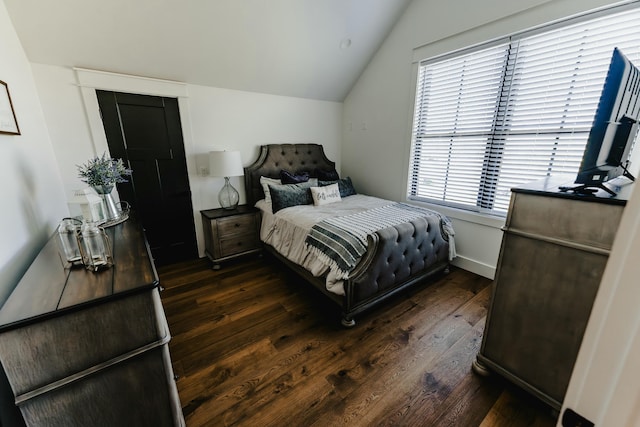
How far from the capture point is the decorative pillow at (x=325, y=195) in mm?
2958

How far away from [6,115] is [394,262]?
260 centimetres

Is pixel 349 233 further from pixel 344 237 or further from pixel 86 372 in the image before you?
pixel 86 372

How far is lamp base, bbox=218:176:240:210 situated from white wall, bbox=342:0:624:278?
1.86 m

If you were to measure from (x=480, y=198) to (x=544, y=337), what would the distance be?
5.44 feet

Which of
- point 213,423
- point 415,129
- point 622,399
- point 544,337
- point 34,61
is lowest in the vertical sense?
point 213,423

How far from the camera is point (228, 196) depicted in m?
3.04

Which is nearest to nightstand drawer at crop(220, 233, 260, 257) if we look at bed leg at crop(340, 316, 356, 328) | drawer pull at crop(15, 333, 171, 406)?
bed leg at crop(340, 316, 356, 328)

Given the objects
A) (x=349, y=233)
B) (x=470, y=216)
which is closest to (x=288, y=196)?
(x=349, y=233)

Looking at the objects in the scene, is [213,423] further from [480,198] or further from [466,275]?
[480,198]

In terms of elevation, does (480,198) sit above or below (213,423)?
above

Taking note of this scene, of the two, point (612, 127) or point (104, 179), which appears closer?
point (612, 127)

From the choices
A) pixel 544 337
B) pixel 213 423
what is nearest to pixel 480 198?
pixel 544 337

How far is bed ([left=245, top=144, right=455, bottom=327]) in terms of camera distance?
1911 millimetres

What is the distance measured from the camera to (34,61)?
2.03 meters
